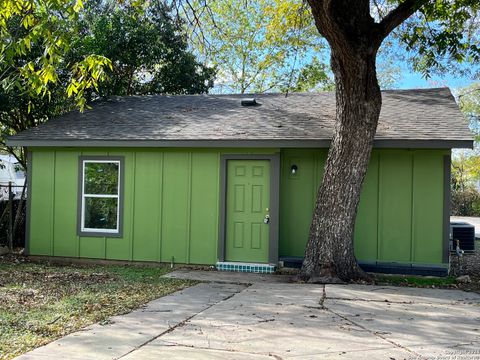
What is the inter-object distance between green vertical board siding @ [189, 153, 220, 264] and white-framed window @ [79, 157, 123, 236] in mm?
1630

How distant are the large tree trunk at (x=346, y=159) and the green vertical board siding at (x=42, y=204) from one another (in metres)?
5.68

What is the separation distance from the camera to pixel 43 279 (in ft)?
27.5

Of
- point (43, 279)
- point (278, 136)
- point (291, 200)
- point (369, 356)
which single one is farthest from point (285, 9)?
point (369, 356)

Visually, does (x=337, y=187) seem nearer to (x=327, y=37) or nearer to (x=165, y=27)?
(x=327, y=37)

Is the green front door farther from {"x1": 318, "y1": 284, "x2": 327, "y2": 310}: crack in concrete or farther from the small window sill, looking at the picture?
{"x1": 318, "y1": 284, "x2": 327, "y2": 310}: crack in concrete

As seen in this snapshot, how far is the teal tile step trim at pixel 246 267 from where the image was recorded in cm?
958

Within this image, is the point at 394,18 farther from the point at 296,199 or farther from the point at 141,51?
the point at 141,51

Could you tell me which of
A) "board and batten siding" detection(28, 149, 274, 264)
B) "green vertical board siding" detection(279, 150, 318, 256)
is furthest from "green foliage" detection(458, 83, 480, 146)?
"board and batten siding" detection(28, 149, 274, 264)

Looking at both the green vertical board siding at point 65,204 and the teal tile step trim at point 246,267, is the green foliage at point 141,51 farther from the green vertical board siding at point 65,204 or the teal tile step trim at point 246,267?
the teal tile step trim at point 246,267

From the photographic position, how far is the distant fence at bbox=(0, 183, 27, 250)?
1145 cm

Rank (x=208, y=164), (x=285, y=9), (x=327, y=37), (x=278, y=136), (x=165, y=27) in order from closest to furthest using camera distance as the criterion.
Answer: (x=327, y=37)
(x=278, y=136)
(x=208, y=164)
(x=285, y=9)
(x=165, y=27)

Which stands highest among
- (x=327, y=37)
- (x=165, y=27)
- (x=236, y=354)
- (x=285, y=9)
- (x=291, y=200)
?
(x=165, y=27)

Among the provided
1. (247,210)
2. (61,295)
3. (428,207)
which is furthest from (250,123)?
(61,295)

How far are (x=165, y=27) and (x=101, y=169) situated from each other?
837 cm
